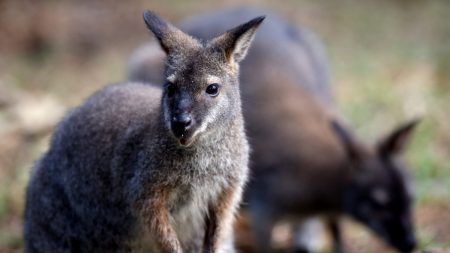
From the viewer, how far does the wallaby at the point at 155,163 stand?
4.34 m

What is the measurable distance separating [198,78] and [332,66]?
6.95 m

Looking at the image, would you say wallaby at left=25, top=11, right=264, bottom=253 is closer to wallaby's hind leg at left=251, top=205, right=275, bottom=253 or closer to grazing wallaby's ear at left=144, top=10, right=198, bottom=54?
grazing wallaby's ear at left=144, top=10, right=198, bottom=54

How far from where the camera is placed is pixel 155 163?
454 centimetres

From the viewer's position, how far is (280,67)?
784 cm

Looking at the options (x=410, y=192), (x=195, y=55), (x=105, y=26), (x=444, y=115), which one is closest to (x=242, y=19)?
(x=410, y=192)

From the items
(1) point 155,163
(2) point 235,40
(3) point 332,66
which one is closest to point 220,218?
A: (1) point 155,163

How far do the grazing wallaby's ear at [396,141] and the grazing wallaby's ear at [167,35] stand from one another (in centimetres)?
279

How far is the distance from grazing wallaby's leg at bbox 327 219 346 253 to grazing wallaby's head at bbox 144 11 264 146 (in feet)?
9.63

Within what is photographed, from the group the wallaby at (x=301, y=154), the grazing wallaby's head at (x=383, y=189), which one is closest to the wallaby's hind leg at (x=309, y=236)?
the wallaby at (x=301, y=154)

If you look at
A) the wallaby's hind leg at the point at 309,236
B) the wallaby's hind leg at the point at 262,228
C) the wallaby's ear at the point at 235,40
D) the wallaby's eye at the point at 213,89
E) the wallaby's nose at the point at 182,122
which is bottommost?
the wallaby's hind leg at the point at 309,236

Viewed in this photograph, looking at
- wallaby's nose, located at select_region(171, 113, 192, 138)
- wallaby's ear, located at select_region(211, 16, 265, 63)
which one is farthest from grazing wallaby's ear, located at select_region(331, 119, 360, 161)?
wallaby's nose, located at select_region(171, 113, 192, 138)

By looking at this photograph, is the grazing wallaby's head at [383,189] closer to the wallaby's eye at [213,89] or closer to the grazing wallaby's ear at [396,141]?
the grazing wallaby's ear at [396,141]

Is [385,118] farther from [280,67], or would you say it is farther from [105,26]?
[105,26]

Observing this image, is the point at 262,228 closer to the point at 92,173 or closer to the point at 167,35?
the point at 92,173
